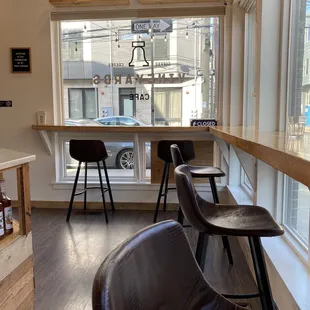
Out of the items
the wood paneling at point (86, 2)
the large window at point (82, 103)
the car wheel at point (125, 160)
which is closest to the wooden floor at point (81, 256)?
the car wheel at point (125, 160)

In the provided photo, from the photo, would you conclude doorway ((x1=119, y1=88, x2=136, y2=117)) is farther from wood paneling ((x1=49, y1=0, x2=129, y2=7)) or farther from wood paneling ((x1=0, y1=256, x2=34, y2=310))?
wood paneling ((x1=0, y1=256, x2=34, y2=310))

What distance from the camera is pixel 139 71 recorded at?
413cm

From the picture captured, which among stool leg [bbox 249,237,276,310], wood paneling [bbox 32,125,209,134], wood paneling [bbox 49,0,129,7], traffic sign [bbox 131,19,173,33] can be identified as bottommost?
stool leg [bbox 249,237,276,310]

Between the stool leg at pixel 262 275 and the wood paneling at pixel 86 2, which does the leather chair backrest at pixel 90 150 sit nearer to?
the wood paneling at pixel 86 2

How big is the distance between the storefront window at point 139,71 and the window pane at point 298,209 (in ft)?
6.74

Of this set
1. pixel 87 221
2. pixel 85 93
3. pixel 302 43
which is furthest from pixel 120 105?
pixel 302 43

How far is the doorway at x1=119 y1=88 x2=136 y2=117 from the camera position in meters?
4.14

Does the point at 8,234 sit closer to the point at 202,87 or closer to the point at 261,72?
the point at 261,72

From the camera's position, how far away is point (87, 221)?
12.2 feet

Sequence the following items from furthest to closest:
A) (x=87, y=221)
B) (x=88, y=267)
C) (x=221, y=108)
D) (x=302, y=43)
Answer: (x=221, y=108), (x=87, y=221), (x=88, y=267), (x=302, y=43)

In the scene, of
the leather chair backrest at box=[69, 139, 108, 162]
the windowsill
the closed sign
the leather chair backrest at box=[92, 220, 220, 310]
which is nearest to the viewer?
the leather chair backrest at box=[92, 220, 220, 310]

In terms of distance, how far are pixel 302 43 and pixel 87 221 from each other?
266 cm

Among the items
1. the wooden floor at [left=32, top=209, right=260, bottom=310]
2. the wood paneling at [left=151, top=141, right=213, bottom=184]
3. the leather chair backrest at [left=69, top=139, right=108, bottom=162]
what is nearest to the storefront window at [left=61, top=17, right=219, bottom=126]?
the wood paneling at [left=151, top=141, right=213, bottom=184]

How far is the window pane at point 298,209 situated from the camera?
6.19ft
